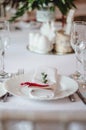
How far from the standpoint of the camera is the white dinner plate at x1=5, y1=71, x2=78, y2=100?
80 centimetres

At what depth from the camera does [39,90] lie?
2.68ft

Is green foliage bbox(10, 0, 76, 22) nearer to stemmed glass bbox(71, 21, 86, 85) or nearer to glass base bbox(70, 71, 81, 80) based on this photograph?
stemmed glass bbox(71, 21, 86, 85)

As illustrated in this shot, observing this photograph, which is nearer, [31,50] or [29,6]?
[31,50]

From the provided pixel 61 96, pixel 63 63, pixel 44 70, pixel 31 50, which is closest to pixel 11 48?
pixel 31 50

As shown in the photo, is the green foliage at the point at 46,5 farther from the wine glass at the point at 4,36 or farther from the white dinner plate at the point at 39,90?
the white dinner plate at the point at 39,90

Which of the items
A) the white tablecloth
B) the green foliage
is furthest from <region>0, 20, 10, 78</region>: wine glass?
the green foliage

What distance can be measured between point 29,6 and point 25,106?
33.9 inches

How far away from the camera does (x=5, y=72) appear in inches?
42.1

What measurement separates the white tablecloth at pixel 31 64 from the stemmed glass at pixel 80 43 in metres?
0.08

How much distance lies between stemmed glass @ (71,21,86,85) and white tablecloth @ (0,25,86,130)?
0.27ft

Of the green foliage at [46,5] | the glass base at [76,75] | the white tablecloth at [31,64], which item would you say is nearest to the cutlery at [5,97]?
the white tablecloth at [31,64]

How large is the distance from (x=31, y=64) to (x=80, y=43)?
24 centimetres

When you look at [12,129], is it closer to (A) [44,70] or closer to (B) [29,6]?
(A) [44,70]

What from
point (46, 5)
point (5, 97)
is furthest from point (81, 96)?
point (46, 5)
